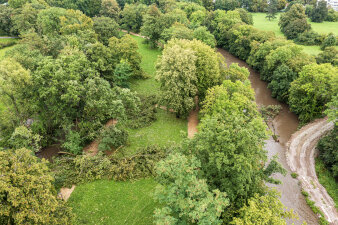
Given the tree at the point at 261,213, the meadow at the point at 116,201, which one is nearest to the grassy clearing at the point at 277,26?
the meadow at the point at 116,201

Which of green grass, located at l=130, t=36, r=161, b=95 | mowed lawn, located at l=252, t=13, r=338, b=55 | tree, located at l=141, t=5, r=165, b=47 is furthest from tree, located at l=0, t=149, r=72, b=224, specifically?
mowed lawn, located at l=252, t=13, r=338, b=55

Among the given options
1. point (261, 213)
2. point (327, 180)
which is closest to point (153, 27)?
point (327, 180)

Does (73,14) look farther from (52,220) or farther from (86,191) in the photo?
(52,220)

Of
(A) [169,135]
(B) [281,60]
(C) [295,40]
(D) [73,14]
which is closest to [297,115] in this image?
(B) [281,60]

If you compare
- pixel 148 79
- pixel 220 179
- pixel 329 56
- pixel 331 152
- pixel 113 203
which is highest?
pixel 329 56

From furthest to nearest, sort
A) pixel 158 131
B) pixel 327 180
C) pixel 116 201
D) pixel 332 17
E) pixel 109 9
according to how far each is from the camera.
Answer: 1. pixel 332 17
2. pixel 109 9
3. pixel 158 131
4. pixel 327 180
5. pixel 116 201

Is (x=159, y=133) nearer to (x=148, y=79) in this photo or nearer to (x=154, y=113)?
(x=154, y=113)
